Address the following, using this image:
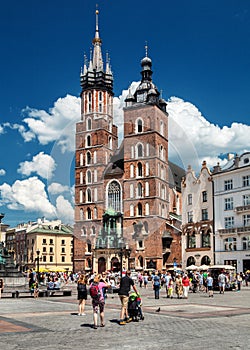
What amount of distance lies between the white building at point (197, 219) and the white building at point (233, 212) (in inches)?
51.7

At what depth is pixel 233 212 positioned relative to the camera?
62219 mm

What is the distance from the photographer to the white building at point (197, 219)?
65250 millimetres

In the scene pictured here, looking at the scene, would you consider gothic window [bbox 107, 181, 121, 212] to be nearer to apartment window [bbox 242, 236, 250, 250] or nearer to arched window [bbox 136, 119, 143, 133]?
arched window [bbox 136, 119, 143, 133]

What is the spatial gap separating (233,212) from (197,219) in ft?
19.8

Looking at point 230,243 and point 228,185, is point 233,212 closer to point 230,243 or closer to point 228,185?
point 228,185

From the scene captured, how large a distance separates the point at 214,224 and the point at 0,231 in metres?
27.6

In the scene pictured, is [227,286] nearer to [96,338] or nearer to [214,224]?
[214,224]

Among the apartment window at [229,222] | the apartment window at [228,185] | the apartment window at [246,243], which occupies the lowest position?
the apartment window at [246,243]

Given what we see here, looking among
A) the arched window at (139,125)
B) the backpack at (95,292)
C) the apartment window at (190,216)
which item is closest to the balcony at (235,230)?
the apartment window at (190,216)

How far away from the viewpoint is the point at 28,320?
57.7 feet

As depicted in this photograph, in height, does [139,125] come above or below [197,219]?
above

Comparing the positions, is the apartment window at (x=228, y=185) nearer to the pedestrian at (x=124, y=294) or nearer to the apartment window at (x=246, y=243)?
the apartment window at (x=246, y=243)

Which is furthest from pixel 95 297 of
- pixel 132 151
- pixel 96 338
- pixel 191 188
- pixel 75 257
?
pixel 75 257

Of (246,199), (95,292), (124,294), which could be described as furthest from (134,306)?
(246,199)
